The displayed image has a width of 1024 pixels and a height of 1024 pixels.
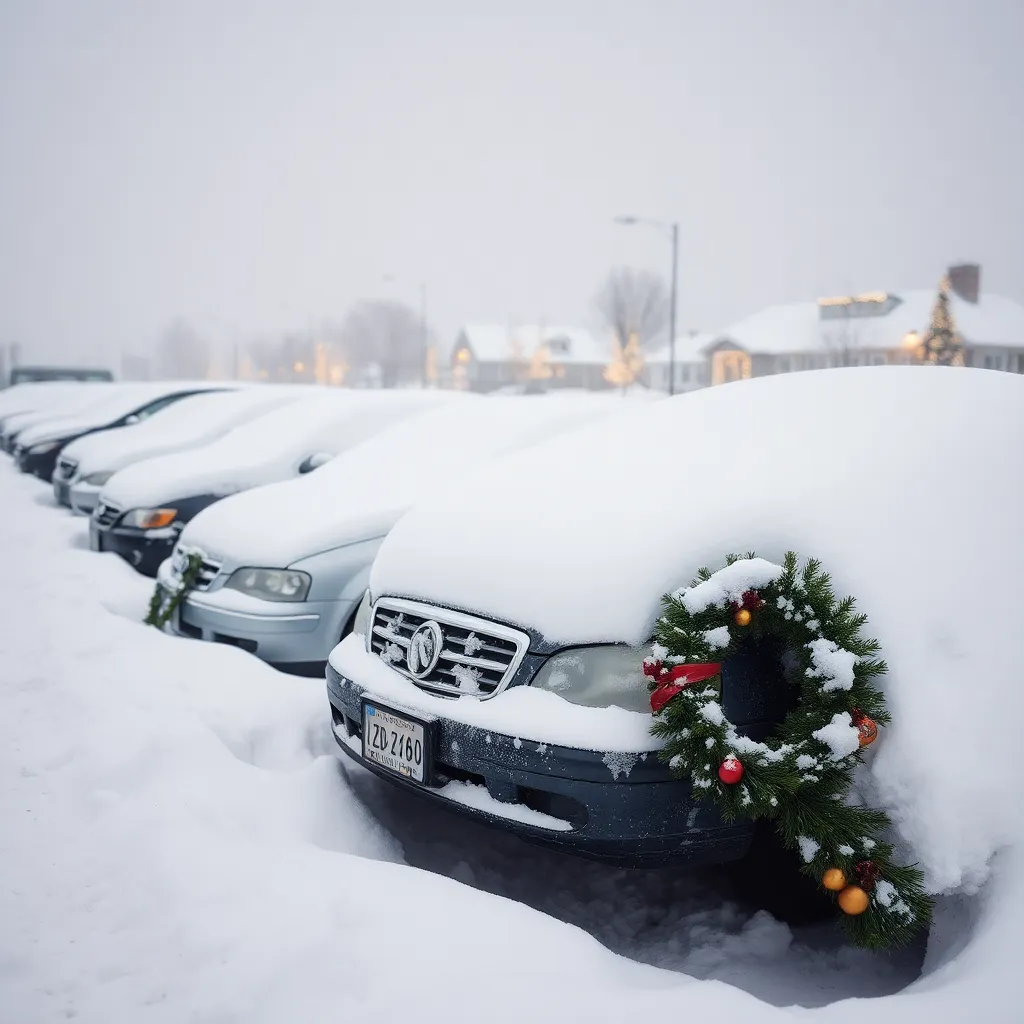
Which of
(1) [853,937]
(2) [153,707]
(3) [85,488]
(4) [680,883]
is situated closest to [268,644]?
(2) [153,707]

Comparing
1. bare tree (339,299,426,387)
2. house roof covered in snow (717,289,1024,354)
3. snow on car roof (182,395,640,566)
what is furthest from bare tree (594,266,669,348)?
snow on car roof (182,395,640,566)

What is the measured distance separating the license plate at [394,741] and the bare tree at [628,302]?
186 feet

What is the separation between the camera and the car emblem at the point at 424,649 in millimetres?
2588

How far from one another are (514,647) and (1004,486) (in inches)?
61.6

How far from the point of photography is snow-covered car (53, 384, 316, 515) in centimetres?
898

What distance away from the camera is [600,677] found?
91.0 inches

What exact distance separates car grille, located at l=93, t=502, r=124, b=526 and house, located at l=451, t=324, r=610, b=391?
68302mm

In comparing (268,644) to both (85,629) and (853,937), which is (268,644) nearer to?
(85,629)

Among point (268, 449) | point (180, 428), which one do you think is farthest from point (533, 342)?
point (268, 449)

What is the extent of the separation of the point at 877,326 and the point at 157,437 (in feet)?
156

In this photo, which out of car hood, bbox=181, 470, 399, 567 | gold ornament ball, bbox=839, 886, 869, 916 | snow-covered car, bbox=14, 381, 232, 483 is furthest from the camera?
snow-covered car, bbox=14, 381, 232, 483

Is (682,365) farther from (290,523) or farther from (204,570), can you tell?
(204,570)

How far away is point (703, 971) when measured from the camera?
7.70 ft

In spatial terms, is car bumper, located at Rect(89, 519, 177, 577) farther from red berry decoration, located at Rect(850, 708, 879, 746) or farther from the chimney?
the chimney
